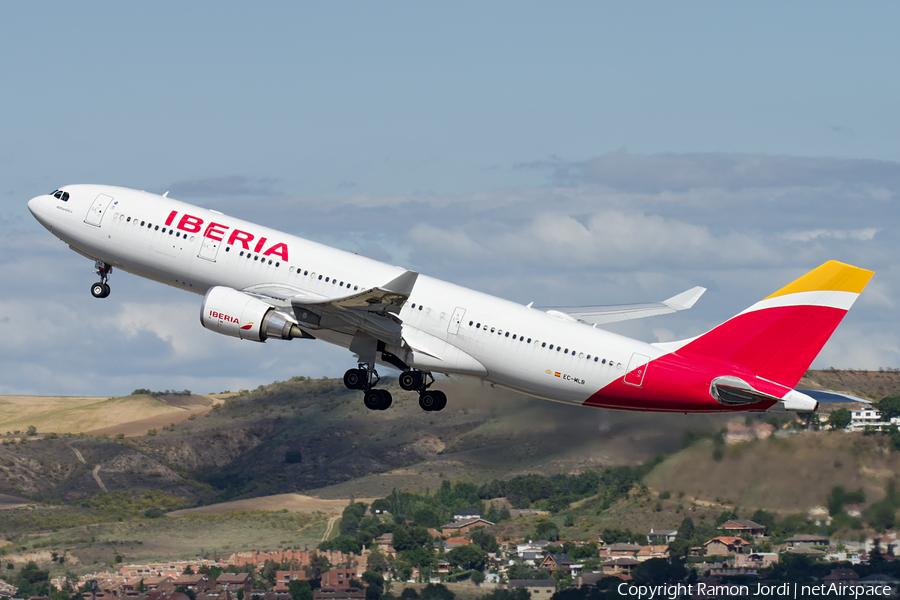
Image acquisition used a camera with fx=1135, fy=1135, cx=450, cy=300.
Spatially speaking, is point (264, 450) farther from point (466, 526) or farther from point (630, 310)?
point (630, 310)

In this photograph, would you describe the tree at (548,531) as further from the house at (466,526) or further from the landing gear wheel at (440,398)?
the landing gear wheel at (440,398)

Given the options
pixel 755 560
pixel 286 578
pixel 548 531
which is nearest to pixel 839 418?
pixel 755 560

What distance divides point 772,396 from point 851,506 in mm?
15434

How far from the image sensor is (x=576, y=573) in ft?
296

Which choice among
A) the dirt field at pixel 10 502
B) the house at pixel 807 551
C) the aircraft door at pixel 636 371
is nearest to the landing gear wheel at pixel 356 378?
the aircraft door at pixel 636 371

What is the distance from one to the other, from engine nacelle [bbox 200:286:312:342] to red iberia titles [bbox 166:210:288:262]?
227 centimetres

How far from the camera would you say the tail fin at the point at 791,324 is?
128 feet

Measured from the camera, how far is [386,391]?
45125 millimetres

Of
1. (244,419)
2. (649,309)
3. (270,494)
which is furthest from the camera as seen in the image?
(244,419)

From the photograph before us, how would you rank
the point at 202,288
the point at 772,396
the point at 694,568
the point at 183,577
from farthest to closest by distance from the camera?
the point at 183,577
the point at 694,568
the point at 202,288
the point at 772,396

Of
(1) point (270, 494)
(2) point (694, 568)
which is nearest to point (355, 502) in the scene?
(1) point (270, 494)

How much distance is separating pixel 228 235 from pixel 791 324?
21.2 metres

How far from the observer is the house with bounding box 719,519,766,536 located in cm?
5850

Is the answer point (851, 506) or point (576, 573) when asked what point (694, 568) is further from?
point (851, 506)
